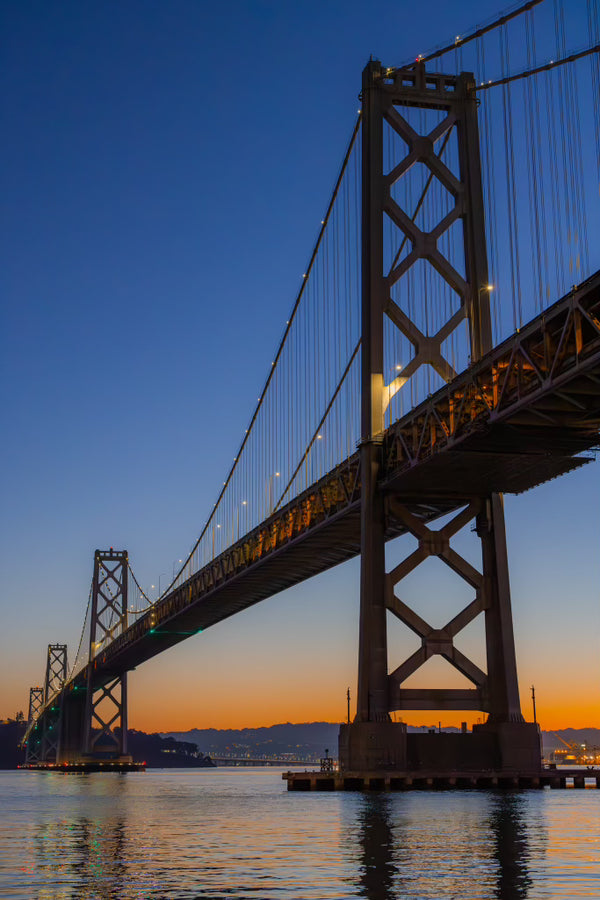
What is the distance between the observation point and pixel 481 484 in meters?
38.6

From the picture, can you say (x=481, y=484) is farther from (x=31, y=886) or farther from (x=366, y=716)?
(x=31, y=886)

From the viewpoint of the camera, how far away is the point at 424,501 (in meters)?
39.9

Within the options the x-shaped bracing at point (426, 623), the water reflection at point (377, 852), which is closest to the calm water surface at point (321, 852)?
→ the water reflection at point (377, 852)

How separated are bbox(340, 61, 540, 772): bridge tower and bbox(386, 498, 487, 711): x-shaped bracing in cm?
4

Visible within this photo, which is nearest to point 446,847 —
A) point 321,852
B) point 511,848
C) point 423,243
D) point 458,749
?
point 511,848

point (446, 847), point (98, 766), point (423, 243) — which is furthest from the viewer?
point (98, 766)

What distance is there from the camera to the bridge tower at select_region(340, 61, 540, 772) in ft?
122

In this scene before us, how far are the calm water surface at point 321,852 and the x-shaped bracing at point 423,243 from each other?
46.6 ft

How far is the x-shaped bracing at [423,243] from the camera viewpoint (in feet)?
131

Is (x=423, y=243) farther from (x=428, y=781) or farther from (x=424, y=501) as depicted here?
(x=428, y=781)

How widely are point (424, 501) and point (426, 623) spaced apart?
159 inches

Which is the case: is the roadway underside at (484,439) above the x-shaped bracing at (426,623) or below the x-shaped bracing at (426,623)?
above

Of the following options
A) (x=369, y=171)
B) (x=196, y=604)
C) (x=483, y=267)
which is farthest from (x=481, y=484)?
(x=196, y=604)

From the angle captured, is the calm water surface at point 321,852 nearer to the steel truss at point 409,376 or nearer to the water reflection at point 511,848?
the water reflection at point 511,848
